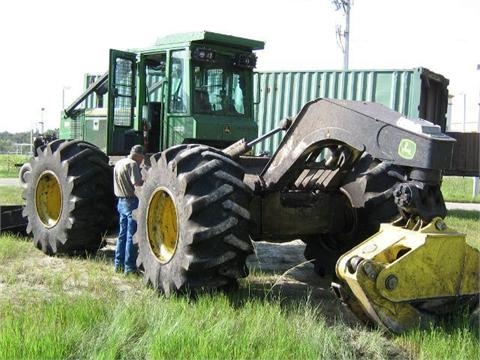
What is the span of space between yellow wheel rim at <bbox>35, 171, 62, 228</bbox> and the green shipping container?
17.5 feet

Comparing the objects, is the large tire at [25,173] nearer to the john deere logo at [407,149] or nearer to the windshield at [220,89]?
the windshield at [220,89]

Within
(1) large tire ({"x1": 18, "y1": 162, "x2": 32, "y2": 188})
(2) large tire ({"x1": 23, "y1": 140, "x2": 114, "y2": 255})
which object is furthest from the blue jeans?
(1) large tire ({"x1": 18, "y1": 162, "x2": 32, "y2": 188})

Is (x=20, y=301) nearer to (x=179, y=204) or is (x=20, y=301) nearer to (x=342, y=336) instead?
(x=179, y=204)

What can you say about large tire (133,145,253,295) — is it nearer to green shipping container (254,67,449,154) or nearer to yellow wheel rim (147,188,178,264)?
yellow wheel rim (147,188,178,264)

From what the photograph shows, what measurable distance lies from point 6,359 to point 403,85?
40.3ft

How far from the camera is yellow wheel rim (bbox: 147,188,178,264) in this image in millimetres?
6152

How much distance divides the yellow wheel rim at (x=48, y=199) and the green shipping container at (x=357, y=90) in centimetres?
534

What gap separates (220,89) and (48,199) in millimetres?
2925

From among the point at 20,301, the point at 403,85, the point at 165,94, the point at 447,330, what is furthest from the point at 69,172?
the point at 403,85

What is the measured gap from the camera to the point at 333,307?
5.93 meters

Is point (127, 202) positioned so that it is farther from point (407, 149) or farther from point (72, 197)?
point (407, 149)

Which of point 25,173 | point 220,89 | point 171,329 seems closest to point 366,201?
point 220,89

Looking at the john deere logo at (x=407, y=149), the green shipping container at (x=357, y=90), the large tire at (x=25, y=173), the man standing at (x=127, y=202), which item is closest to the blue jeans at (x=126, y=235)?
the man standing at (x=127, y=202)

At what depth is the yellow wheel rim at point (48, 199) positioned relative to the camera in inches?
335
